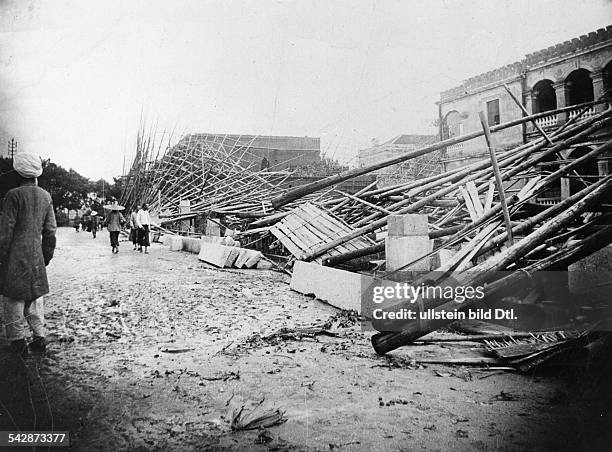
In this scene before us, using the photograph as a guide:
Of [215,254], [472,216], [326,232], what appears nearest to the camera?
[472,216]

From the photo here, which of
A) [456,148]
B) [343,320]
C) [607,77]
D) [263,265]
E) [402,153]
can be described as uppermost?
[607,77]

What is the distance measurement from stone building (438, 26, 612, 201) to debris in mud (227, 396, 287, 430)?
145 inches

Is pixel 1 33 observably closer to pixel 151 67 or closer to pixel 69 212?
pixel 151 67

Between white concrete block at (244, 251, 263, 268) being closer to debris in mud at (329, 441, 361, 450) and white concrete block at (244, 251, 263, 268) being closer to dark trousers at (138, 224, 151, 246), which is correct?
dark trousers at (138, 224, 151, 246)

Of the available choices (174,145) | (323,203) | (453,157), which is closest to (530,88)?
(453,157)

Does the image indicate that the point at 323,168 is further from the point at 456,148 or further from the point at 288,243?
the point at 456,148

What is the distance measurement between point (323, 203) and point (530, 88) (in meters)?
4.32

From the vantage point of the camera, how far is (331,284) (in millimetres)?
5406

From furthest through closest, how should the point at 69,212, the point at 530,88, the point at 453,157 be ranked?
the point at 453,157 < the point at 530,88 < the point at 69,212

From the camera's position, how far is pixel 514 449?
1.95 metres

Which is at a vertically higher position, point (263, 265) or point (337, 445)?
point (263, 265)

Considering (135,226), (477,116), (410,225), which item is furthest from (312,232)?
(135,226)

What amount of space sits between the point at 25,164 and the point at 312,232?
5.11 metres

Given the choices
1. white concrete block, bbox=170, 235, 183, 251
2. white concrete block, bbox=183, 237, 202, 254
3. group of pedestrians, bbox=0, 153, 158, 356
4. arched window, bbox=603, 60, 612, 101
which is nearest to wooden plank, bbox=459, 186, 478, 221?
arched window, bbox=603, 60, 612, 101
